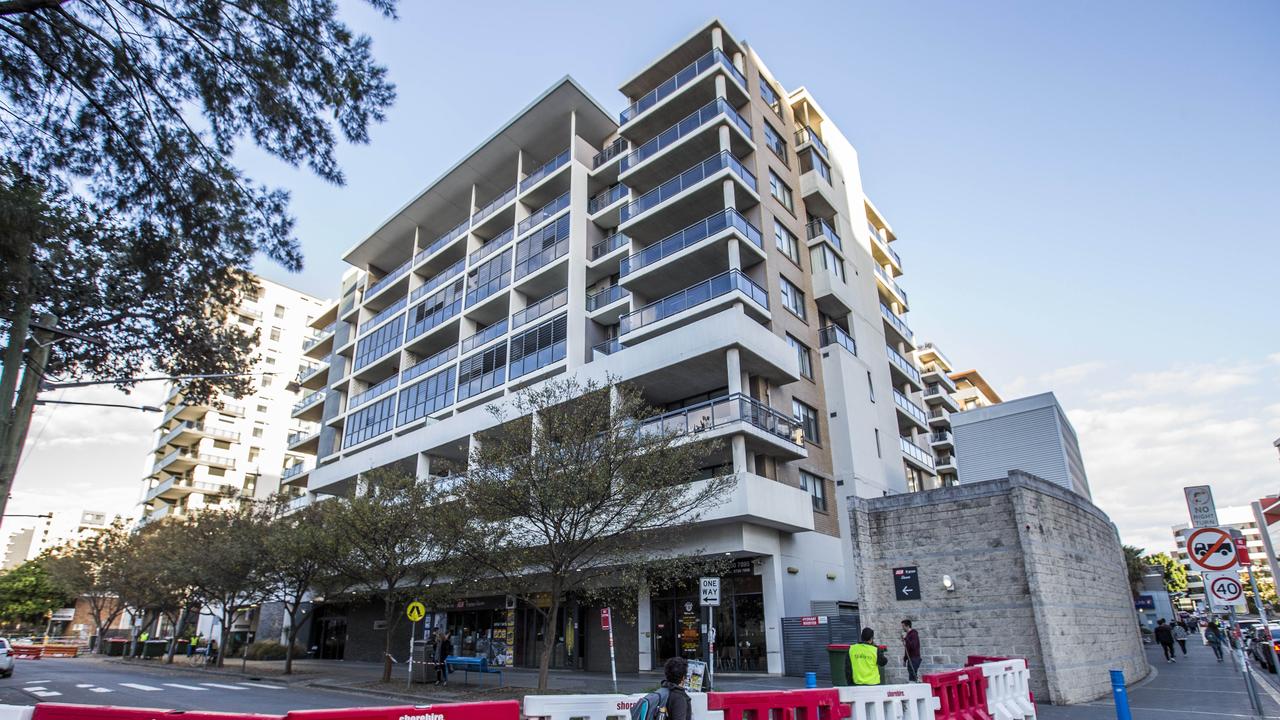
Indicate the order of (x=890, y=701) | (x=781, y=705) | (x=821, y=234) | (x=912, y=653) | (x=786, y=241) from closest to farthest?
(x=781, y=705) → (x=890, y=701) → (x=912, y=653) → (x=786, y=241) → (x=821, y=234)

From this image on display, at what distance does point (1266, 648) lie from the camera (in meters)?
25.0

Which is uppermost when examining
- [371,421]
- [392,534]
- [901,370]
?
[901,370]

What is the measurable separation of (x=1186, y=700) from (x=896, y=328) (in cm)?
2776

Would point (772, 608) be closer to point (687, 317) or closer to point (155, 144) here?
point (687, 317)

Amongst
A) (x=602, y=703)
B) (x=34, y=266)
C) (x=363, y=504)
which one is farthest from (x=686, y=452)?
(x=34, y=266)

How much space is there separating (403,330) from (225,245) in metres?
33.6

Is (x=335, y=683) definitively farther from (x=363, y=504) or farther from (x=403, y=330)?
(x=403, y=330)

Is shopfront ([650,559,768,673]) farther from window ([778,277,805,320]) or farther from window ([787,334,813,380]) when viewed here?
window ([778,277,805,320])

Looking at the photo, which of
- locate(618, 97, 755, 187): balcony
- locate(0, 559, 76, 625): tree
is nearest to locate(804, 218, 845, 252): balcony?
locate(618, 97, 755, 187): balcony

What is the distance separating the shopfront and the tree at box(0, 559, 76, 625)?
6603 centimetres

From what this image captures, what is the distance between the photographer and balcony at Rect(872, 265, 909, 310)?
42.3 m

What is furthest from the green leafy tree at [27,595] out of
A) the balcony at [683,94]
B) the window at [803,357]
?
the window at [803,357]

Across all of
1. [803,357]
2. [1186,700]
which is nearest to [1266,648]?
[1186,700]

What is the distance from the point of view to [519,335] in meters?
34.1
